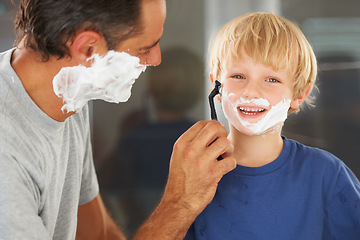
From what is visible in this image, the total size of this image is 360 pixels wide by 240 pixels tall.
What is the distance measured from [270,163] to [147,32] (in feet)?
1.10

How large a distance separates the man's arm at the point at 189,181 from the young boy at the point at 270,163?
0.18ft

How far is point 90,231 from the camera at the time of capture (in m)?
0.93

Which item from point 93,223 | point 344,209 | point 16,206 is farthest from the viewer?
point 93,223

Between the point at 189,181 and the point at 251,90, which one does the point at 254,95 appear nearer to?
the point at 251,90

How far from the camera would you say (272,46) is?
0.74 m

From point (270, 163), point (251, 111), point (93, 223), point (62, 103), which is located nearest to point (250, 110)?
point (251, 111)

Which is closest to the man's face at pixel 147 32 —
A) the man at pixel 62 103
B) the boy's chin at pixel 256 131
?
the man at pixel 62 103

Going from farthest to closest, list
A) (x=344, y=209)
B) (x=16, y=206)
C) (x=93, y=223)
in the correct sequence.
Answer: (x=93, y=223), (x=344, y=209), (x=16, y=206)

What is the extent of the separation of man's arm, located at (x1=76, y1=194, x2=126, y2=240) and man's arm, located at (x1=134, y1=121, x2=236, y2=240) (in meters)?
0.24

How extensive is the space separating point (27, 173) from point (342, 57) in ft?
3.52

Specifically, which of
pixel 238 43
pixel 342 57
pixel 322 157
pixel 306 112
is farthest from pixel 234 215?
pixel 342 57

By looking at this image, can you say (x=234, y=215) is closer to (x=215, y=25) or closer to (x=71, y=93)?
(x=71, y=93)

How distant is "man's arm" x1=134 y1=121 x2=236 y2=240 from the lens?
2.29ft

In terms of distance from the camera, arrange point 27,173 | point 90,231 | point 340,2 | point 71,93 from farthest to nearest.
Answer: point 340,2 < point 90,231 < point 71,93 < point 27,173
